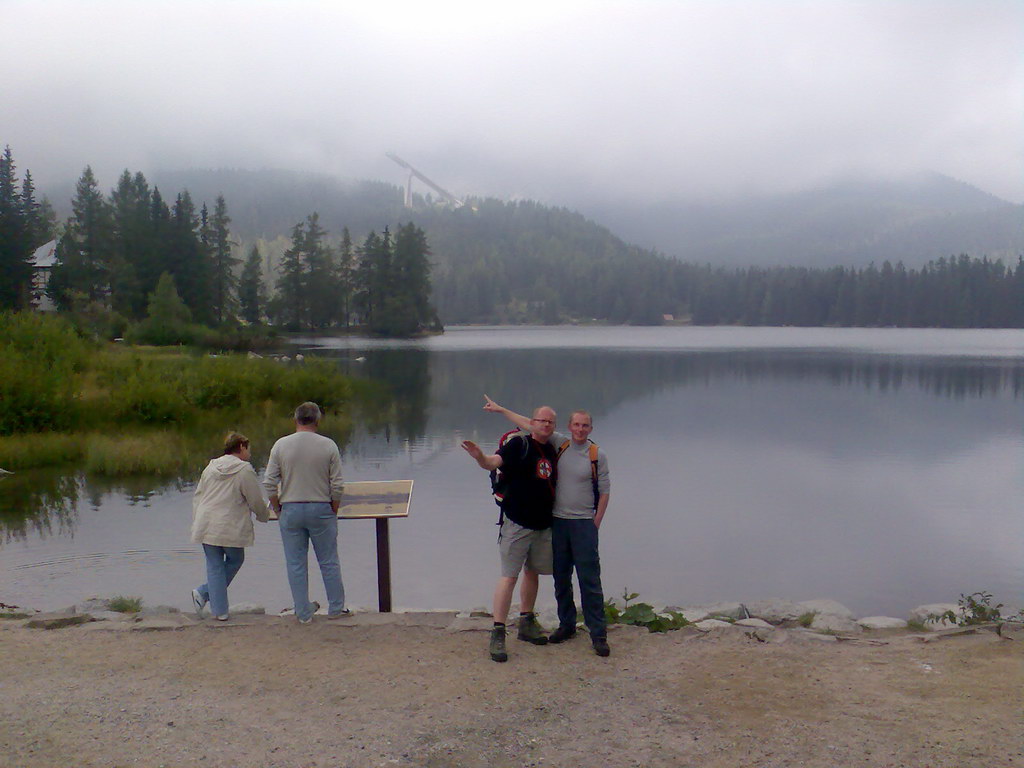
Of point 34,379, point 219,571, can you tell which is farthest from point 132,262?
point 219,571

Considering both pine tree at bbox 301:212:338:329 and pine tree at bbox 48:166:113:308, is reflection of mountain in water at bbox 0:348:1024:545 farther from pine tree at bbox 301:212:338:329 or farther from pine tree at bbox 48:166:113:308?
pine tree at bbox 301:212:338:329

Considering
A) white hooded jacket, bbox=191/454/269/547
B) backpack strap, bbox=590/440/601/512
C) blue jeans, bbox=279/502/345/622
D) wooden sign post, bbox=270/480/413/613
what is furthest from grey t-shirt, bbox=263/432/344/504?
backpack strap, bbox=590/440/601/512

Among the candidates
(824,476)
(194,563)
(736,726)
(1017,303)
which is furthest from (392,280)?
(1017,303)

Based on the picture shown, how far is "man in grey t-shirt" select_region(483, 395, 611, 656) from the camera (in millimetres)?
7148

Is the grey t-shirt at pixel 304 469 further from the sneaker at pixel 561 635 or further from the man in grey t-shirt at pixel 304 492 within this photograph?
the sneaker at pixel 561 635

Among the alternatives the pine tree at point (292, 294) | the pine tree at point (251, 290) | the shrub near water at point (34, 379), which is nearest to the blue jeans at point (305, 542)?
the shrub near water at point (34, 379)

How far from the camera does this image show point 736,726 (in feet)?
18.7

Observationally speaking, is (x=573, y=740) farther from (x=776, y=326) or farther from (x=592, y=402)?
(x=776, y=326)

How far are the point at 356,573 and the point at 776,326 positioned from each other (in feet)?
607

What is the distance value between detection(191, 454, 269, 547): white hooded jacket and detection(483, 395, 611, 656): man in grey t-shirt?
8.28 feet

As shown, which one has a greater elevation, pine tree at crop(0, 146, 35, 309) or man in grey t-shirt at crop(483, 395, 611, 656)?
pine tree at crop(0, 146, 35, 309)

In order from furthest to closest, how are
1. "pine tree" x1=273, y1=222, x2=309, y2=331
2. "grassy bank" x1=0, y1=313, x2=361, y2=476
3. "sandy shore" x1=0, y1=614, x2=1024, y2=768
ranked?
"pine tree" x1=273, y1=222, x2=309, y2=331 < "grassy bank" x1=0, y1=313, x2=361, y2=476 < "sandy shore" x1=0, y1=614, x2=1024, y2=768

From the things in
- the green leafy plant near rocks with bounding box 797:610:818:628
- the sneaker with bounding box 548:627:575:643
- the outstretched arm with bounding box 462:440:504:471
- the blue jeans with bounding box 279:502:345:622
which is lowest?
the green leafy plant near rocks with bounding box 797:610:818:628

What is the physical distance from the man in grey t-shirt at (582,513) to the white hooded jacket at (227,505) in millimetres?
2525
